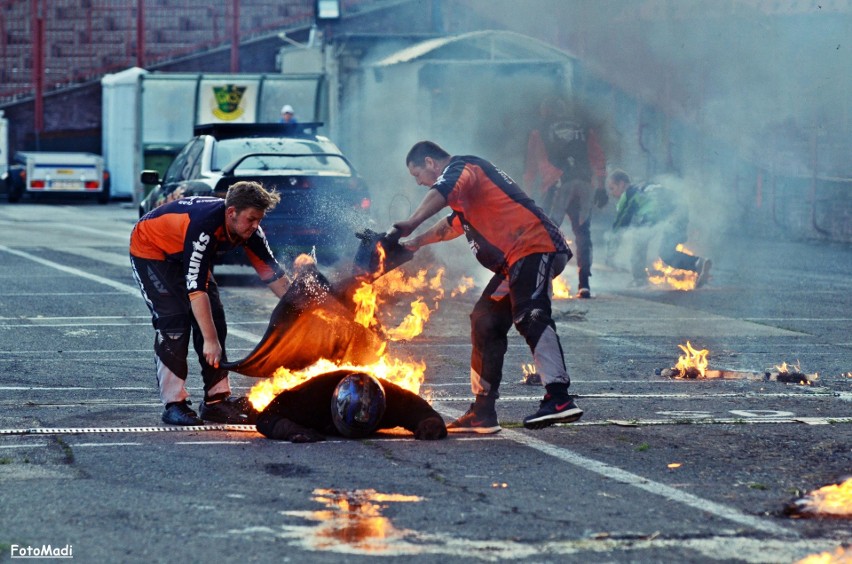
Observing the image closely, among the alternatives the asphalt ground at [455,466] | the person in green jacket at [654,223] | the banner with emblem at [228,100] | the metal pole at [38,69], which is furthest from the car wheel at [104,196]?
the asphalt ground at [455,466]

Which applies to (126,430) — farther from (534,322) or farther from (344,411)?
(534,322)

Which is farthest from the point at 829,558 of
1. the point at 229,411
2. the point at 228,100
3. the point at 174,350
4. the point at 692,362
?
the point at 228,100

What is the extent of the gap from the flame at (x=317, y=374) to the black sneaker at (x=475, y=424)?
282 millimetres

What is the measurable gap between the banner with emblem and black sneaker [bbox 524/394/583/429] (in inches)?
753

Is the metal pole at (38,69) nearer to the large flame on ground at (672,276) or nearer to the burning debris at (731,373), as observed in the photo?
the large flame on ground at (672,276)

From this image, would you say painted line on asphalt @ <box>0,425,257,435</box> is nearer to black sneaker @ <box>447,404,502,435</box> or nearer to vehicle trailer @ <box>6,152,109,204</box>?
black sneaker @ <box>447,404,502,435</box>

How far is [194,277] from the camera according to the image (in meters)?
6.93

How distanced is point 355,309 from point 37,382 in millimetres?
2394

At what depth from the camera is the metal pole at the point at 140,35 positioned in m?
35.6

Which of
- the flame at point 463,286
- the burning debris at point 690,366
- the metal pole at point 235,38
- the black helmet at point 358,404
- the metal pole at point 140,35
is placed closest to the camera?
the black helmet at point 358,404

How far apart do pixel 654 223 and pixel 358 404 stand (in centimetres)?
876

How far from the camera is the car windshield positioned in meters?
14.6

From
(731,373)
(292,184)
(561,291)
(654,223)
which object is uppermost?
(292,184)

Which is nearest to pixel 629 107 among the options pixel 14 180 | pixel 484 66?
pixel 484 66
